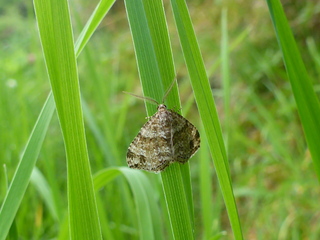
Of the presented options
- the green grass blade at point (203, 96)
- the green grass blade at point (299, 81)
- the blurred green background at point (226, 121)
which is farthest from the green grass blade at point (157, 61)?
the blurred green background at point (226, 121)

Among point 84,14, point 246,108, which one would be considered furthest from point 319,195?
point 84,14

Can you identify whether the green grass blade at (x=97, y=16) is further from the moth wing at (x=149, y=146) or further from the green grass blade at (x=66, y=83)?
the moth wing at (x=149, y=146)

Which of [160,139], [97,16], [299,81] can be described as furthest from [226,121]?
[97,16]

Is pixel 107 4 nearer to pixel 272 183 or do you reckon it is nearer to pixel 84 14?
pixel 272 183

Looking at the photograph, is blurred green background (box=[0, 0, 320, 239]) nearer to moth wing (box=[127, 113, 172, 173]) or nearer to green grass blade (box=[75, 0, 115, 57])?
moth wing (box=[127, 113, 172, 173])

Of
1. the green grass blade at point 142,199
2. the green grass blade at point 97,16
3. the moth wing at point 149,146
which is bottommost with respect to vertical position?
the green grass blade at point 142,199

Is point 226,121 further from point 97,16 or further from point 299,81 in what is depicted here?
point 97,16

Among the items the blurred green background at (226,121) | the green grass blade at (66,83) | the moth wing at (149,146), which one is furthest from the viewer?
the blurred green background at (226,121)
